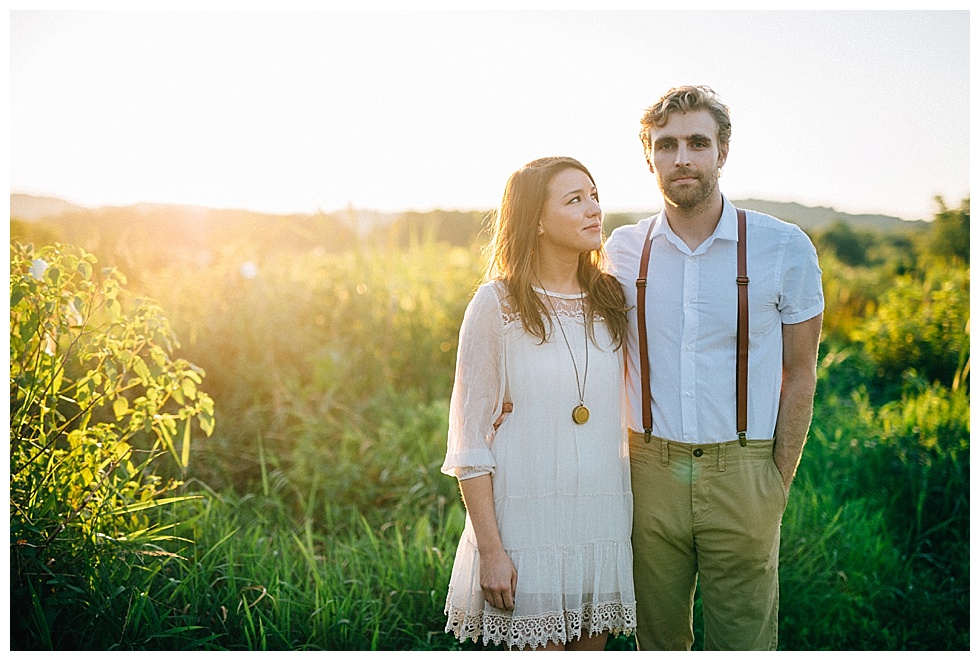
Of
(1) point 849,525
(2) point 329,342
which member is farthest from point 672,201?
(2) point 329,342

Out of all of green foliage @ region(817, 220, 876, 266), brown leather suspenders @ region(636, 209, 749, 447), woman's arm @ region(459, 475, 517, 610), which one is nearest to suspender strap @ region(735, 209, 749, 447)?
brown leather suspenders @ region(636, 209, 749, 447)

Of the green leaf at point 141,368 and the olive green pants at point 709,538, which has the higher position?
the green leaf at point 141,368

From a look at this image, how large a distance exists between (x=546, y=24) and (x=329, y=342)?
7.54ft

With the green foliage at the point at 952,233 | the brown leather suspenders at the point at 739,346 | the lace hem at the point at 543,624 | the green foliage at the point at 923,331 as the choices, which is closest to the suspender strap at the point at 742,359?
the brown leather suspenders at the point at 739,346

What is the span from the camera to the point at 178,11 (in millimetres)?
3070

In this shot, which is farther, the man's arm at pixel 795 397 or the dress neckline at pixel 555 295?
the man's arm at pixel 795 397

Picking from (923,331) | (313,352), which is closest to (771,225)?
(313,352)

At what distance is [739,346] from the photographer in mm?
2139

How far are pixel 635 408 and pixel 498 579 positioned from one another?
65cm

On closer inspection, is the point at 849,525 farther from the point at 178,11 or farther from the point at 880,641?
the point at 178,11

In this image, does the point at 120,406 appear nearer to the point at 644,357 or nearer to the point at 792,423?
the point at 644,357

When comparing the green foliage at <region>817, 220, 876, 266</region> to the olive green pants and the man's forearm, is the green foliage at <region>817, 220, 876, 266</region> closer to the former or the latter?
the man's forearm

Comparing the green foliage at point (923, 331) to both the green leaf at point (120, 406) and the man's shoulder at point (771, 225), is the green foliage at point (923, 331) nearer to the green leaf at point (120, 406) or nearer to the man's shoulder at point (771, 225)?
the man's shoulder at point (771, 225)

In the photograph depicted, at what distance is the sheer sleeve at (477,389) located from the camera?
1.94 meters
